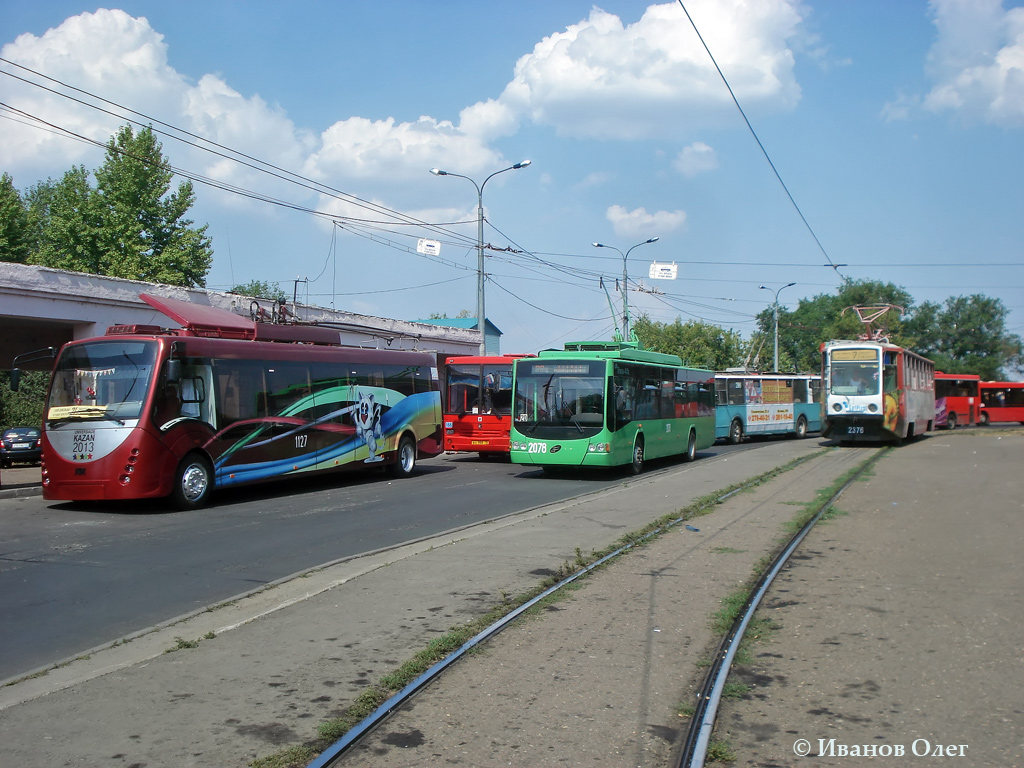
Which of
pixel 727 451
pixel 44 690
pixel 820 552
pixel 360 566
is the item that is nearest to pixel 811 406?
pixel 727 451

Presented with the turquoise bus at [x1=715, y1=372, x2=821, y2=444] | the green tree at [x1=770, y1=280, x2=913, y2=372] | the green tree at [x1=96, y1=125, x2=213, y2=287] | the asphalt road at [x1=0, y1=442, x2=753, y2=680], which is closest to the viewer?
the asphalt road at [x1=0, y1=442, x2=753, y2=680]

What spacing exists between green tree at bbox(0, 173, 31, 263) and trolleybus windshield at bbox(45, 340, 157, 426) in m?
30.8

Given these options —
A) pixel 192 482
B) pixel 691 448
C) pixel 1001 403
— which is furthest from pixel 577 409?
pixel 1001 403

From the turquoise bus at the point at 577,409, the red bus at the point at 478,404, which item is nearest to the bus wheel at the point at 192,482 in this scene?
the turquoise bus at the point at 577,409

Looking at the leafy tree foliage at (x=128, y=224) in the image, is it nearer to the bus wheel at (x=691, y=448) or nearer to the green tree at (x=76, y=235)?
the green tree at (x=76, y=235)

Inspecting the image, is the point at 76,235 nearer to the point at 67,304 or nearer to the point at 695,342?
the point at 67,304

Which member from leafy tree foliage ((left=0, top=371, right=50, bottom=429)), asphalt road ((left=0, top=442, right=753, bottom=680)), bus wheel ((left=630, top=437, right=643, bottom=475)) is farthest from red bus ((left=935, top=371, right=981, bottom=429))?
leafy tree foliage ((left=0, top=371, right=50, bottom=429))

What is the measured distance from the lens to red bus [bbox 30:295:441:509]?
43.2 feet

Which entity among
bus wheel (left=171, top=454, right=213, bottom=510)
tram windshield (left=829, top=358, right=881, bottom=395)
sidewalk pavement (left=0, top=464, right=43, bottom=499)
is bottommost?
sidewalk pavement (left=0, top=464, right=43, bottom=499)

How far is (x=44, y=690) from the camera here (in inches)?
203

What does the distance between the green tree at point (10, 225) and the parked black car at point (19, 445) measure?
2106 cm

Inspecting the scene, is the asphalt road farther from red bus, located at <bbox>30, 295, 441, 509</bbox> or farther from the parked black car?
the parked black car

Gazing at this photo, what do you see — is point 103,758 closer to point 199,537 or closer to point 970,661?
point 970,661

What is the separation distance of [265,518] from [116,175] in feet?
108
